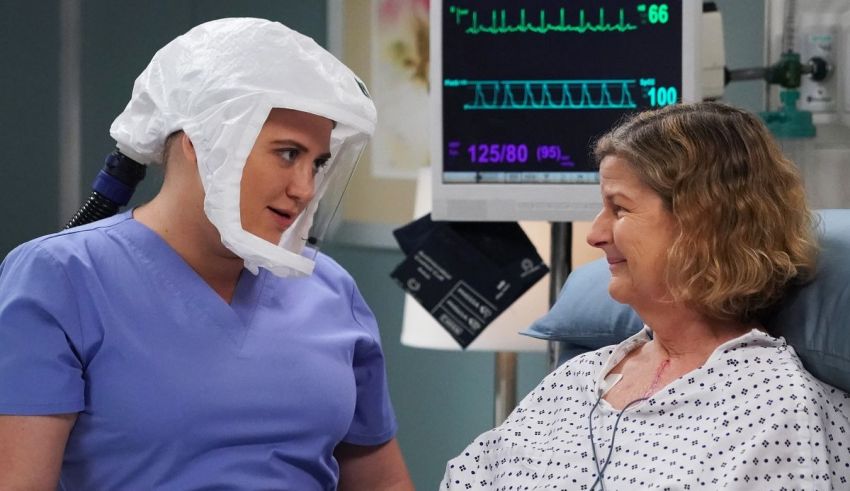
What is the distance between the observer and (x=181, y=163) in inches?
68.6

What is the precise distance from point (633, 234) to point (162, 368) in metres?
0.69

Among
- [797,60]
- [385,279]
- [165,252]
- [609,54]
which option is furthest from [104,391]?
[385,279]

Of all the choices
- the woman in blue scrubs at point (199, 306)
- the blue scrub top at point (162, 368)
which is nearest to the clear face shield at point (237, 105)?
the woman in blue scrubs at point (199, 306)

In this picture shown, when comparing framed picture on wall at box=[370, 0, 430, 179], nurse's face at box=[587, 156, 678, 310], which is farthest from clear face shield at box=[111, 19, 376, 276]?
framed picture on wall at box=[370, 0, 430, 179]

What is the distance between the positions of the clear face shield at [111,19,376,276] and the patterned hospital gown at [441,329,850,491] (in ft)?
1.40

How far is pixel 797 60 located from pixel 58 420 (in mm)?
1706

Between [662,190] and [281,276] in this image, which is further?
[281,276]

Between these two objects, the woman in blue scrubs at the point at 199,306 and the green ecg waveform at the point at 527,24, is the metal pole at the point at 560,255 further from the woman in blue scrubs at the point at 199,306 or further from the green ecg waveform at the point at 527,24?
the woman in blue scrubs at the point at 199,306

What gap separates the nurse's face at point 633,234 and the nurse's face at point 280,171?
0.43 meters

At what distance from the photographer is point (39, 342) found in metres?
1.60

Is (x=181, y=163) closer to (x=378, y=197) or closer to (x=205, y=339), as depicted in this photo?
(x=205, y=339)

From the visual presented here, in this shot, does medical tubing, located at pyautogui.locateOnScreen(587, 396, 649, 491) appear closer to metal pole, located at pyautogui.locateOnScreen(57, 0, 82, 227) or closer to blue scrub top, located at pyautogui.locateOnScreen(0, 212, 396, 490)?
blue scrub top, located at pyautogui.locateOnScreen(0, 212, 396, 490)

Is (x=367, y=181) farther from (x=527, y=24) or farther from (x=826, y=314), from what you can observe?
(x=826, y=314)

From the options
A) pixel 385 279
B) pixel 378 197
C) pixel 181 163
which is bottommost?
pixel 385 279
